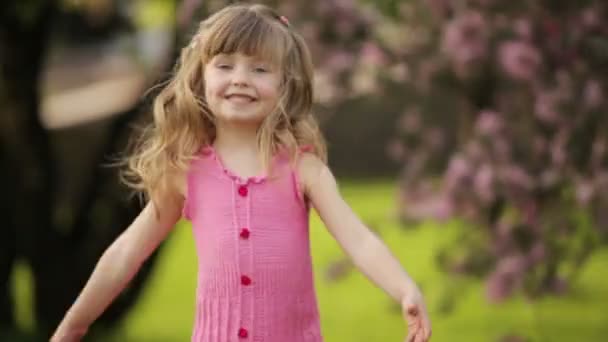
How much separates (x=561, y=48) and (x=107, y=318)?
319cm

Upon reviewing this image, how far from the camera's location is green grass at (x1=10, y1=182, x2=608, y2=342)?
8125 mm

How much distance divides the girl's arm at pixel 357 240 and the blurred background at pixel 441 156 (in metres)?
2.07

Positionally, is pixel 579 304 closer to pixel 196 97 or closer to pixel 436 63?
pixel 436 63

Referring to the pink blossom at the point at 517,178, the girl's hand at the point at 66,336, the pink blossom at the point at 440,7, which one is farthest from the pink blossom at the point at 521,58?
the girl's hand at the point at 66,336

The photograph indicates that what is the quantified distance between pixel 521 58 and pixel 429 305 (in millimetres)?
3097

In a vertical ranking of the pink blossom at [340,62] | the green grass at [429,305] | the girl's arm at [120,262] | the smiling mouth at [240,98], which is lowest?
the green grass at [429,305]

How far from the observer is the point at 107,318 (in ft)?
25.3

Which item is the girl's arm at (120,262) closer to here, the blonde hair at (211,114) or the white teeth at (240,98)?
the blonde hair at (211,114)

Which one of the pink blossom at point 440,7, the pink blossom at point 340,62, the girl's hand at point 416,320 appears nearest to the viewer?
the girl's hand at point 416,320

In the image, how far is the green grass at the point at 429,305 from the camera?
26.7ft

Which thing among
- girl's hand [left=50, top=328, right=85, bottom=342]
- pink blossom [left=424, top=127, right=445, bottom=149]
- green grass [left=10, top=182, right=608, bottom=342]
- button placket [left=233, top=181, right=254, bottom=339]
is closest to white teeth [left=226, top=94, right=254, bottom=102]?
button placket [left=233, top=181, right=254, bottom=339]

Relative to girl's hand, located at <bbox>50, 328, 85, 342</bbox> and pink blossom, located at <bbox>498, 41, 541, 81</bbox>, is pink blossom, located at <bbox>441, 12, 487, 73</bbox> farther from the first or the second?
girl's hand, located at <bbox>50, 328, 85, 342</bbox>

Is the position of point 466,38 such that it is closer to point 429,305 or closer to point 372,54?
point 372,54

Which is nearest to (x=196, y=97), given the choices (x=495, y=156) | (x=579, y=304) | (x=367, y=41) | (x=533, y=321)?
(x=495, y=156)
